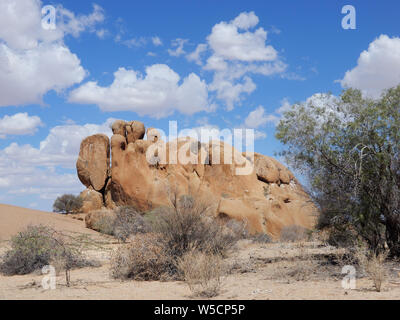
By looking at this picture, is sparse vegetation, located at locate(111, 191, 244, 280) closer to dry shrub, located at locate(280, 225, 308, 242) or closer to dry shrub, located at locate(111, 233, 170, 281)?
dry shrub, located at locate(111, 233, 170, 281)

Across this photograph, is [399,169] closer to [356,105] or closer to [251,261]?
[356,105]

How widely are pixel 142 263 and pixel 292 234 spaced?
16.3 metres

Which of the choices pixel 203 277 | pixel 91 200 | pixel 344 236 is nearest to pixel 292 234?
pixel 344 236

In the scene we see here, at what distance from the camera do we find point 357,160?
11.4 metres


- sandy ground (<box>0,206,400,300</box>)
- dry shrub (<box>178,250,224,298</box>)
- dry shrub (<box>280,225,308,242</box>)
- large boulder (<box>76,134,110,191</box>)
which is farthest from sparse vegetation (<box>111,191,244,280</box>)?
large boulder (<box>76,134,110,191</box>)

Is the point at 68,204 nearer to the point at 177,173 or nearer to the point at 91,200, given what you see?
the point at 91,200

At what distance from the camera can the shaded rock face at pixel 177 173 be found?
32.0 meters

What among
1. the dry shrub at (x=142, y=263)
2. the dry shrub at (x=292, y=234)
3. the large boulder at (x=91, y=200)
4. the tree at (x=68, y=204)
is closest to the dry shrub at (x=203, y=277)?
the dry shrub at (x=142, y=263)

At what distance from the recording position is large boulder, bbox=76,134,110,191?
38.0 meters

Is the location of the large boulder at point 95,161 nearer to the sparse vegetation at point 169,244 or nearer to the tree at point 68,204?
the tree at point 68,204

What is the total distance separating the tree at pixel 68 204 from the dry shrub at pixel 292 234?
20.7 meters

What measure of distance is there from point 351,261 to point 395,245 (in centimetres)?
161
